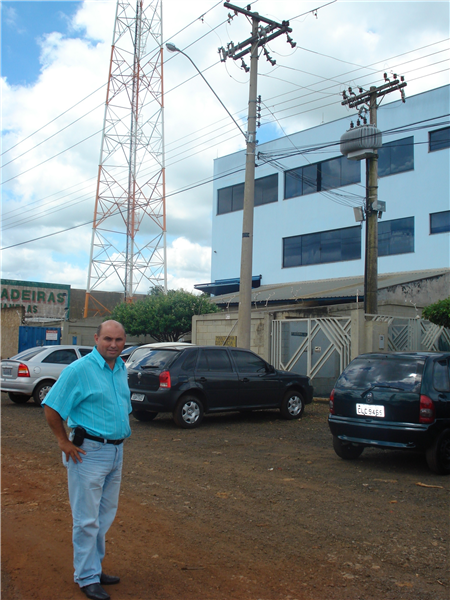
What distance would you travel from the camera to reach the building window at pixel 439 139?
27078mm

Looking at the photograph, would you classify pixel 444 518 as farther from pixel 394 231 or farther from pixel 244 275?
pixel 394 231

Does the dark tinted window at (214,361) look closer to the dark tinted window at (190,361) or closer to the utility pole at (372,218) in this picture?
the dark tinted window at (190,361)

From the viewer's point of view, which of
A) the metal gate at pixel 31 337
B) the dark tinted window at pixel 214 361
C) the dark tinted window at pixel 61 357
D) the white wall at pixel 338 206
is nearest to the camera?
the dark tinted window at pixel 214 361

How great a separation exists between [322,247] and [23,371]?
72.3 feet

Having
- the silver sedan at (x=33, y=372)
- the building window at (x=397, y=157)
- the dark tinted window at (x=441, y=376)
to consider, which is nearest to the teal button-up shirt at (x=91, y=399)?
the dark tinted window at (x=441, y=376)

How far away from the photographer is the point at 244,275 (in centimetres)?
1457

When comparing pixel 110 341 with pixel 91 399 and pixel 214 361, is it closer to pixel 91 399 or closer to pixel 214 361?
pixel 91 399

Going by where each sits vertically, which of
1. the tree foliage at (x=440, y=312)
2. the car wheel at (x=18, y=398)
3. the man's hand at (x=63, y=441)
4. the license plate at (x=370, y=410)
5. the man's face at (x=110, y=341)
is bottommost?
the car wheel at (x=18, y=398)

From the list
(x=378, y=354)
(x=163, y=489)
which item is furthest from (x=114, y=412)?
(x=378, y=354)

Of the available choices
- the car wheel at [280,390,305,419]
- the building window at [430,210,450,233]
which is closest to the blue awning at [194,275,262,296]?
the building window at [430,210,450,233]

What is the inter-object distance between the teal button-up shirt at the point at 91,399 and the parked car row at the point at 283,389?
4.64 meters

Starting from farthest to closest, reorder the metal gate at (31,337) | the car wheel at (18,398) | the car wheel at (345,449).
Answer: the metal gate at (31,337) < the car wheel at (18,398) < the car wheel at (345,449)

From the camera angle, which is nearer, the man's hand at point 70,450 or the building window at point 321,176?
the man's hand at point 70,450

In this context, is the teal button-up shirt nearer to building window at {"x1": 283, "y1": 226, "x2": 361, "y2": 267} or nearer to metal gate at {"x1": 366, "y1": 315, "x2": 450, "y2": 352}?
metal gate at {"x1": 366, "y1": 315, "x2": 450, "y2": 352}
